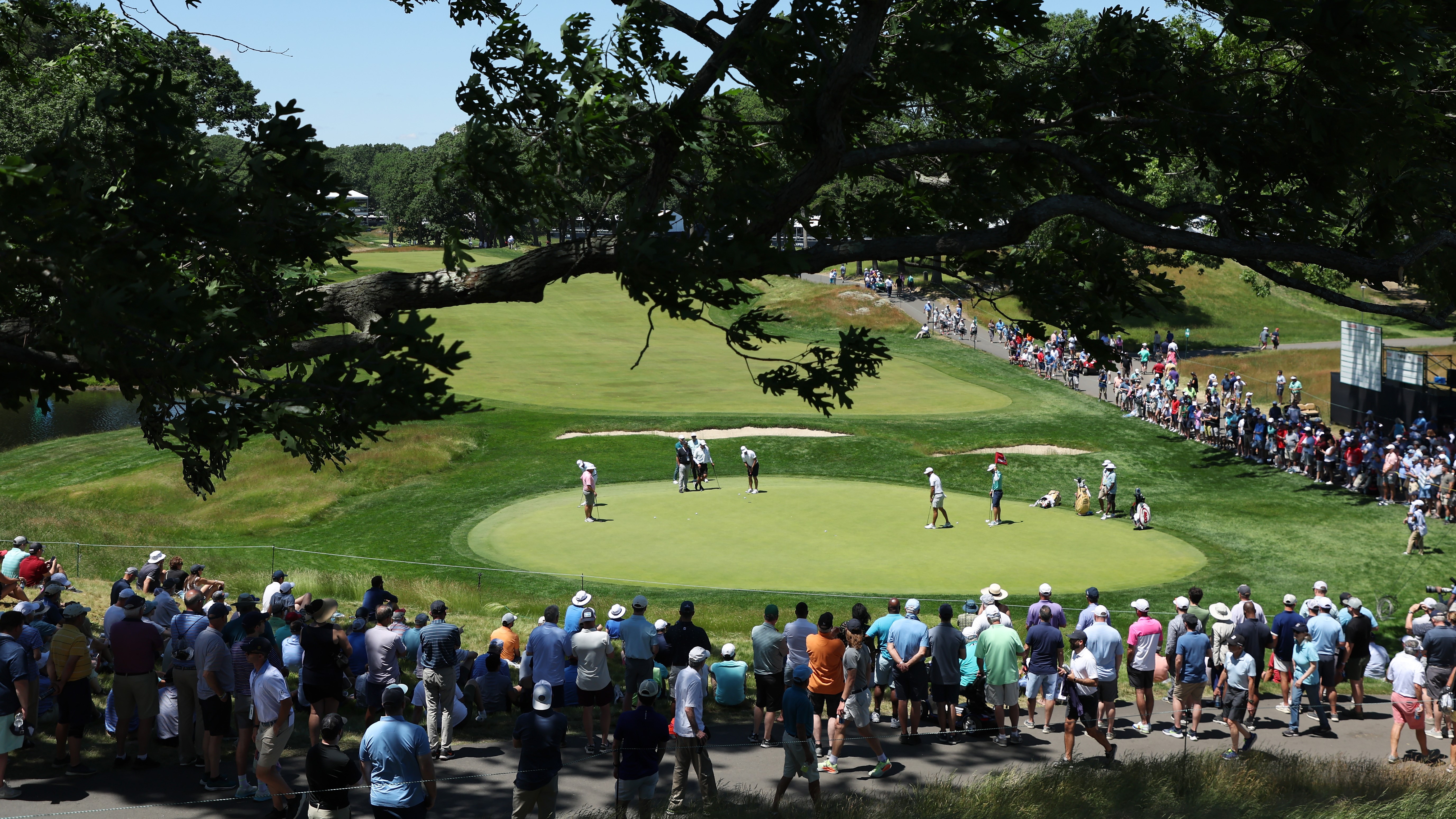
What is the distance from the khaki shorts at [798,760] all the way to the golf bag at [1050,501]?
62.9ft

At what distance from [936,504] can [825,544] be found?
2977mm

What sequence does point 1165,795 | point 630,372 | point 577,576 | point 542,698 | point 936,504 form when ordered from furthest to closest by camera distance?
1. point 630,372
2. point 936,504
3. point 577,576
4. point 1165,795
5. point 542,698

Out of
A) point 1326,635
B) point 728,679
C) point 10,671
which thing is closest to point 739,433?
point 728,679

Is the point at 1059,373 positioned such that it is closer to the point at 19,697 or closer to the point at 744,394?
the point at 744,394

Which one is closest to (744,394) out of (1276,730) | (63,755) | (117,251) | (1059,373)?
(1059,373)

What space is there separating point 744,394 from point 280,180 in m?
37.8

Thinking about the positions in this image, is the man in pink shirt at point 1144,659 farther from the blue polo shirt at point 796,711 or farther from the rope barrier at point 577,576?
the blue polo shirt at point 796,711

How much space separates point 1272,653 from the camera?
1575cm

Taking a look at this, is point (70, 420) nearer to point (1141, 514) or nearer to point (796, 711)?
point (1141, 514)

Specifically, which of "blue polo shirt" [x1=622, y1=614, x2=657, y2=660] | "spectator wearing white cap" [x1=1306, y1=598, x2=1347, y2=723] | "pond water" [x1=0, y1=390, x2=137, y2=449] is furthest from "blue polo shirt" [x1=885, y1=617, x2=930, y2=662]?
"pond water" [x1=0, y1=390, x2=137, y2=449]

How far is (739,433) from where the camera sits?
37812 millimetres

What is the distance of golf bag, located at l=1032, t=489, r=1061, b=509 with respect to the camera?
1149 inches

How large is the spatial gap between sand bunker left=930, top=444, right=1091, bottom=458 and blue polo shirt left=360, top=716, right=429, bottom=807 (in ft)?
89.0

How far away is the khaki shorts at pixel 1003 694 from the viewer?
13.7 meters
